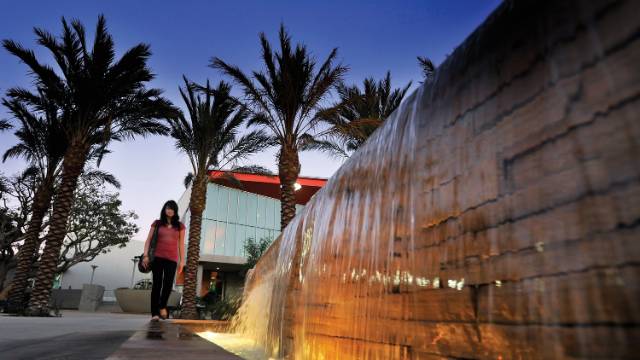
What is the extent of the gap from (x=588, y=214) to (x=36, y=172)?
1057 inches

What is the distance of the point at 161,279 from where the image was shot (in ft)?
19.4

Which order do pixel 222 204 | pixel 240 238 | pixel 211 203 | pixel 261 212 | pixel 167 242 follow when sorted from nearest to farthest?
pixel 167 242
pixel 211 203
pixel 222 204
pixel 240 238
pixel 261 212

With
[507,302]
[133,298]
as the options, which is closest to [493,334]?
[507,302]

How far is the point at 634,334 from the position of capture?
71cm

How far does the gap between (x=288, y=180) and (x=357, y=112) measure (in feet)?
13.9

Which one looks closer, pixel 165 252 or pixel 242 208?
pixel 165 252

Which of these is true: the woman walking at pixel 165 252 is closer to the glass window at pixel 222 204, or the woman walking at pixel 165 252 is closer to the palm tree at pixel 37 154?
the palm tree at pixel 37 154

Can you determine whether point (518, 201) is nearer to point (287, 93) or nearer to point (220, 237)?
point (287, 93)

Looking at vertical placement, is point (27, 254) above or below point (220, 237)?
below

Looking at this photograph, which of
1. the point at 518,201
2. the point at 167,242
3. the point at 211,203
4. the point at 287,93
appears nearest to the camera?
the point at 518,201

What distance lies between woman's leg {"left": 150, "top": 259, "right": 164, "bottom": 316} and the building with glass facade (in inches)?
818

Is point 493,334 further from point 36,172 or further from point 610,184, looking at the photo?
point 36,172

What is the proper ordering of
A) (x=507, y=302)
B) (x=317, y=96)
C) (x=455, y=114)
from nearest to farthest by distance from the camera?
(x=507, y=302)
(x=455, y=114)
(x=317, y=96)

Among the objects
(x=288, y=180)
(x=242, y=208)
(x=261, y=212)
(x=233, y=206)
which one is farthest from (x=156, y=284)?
(x=261, y=212)
